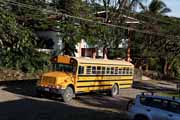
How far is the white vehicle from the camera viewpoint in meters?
18.9

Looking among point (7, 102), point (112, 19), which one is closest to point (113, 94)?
point (7, 102)

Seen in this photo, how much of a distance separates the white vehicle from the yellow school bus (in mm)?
8270

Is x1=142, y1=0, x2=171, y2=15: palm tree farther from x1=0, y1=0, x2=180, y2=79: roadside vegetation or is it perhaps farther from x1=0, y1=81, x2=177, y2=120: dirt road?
x1=0, y1=81, x2=177, y2=120: dirt road

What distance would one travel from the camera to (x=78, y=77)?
28.9 metres

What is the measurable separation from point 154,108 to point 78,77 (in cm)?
1015

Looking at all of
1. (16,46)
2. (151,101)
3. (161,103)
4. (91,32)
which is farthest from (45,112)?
(91,32)

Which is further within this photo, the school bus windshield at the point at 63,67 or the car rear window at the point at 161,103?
the school bus windshield at the point at 63,67

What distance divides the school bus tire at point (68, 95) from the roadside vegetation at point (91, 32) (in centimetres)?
827

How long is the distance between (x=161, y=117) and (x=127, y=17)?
40709 millimetres

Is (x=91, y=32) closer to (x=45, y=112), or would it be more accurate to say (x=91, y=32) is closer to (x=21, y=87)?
(x=21, y=87)

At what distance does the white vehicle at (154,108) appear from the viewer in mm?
18938

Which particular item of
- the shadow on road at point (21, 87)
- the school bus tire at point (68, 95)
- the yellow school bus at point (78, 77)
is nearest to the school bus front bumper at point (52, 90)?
the yellow school bus at point (78, 77)

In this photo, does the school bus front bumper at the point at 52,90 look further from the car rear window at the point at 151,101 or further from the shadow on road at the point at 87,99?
the car rear window at the point at 151,101

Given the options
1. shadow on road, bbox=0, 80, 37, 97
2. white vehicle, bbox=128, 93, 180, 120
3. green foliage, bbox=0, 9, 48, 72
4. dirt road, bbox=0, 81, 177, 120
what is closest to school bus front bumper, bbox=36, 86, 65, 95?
dirt road, bbox=0, 81, 177, 120
